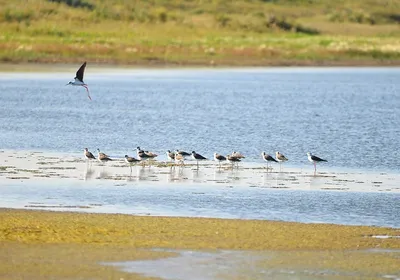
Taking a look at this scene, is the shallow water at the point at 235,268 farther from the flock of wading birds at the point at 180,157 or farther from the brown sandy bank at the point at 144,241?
the flock of wading birds at the point at 180,157

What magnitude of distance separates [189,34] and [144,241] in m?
56.0

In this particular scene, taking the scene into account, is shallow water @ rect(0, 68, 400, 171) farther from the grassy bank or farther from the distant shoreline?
the grassy bank

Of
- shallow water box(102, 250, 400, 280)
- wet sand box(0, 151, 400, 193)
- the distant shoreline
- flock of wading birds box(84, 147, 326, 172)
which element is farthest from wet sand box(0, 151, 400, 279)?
the distant shoreline

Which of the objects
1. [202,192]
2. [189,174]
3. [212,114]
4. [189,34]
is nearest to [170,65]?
[189,34]

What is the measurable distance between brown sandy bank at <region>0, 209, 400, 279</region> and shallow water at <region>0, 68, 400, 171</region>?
9001 millimetres

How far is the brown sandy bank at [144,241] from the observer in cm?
1318

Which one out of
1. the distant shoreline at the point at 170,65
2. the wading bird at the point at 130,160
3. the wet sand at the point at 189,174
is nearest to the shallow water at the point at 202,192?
the wet sand at the point at 189,174

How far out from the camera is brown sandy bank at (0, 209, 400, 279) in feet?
43.2

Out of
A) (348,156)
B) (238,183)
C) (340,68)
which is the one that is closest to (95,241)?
(238,183)

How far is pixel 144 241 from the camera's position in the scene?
578 inches

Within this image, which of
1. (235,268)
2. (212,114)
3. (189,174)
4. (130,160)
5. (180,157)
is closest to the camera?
(235,268)

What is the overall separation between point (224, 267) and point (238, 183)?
8.29m

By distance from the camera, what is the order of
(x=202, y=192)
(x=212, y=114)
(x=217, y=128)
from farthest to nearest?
(x=212, y=114) → (x=217, y=128) → (x=202, y=192)

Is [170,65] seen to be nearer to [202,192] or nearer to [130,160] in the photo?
[130,160]
